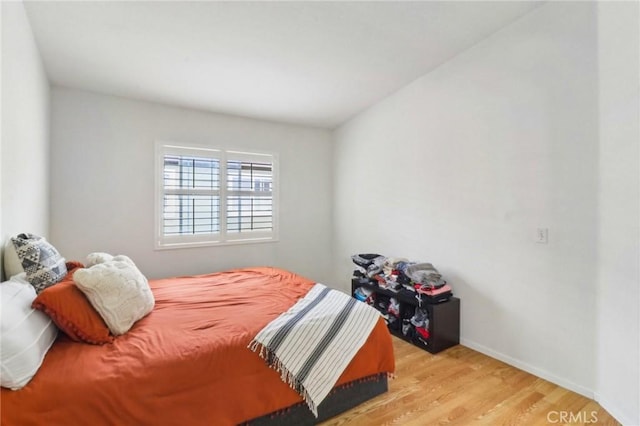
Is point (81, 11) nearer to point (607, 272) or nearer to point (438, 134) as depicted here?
point (438, 134)

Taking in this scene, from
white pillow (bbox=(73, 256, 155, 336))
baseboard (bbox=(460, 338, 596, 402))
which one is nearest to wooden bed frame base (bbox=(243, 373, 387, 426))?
white pillow (bbox=(73, 256, 155, 336))

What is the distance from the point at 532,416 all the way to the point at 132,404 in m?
2.15

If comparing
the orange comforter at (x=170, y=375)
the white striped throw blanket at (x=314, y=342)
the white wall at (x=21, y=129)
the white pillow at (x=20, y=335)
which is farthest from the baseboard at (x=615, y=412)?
the white wall at (x=21, y=129)

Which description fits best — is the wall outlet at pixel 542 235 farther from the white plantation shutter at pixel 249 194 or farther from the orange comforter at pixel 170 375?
the white plantation shutter at pixel 249 194

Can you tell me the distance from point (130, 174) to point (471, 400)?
3.60m

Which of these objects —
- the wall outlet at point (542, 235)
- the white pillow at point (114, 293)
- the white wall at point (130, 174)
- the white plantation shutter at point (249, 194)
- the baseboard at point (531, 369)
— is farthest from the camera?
the white plantation shutter at point (249, 194)

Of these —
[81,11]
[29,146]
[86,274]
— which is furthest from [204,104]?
[86,274]

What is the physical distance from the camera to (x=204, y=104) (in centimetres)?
339

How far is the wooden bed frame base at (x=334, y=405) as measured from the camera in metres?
1.62

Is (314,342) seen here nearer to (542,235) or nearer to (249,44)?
(542,235)

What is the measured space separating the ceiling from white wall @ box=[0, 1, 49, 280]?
0.25 metres

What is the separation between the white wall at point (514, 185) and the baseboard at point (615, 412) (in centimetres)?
7

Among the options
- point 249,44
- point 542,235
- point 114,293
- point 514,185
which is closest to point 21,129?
point 114,293

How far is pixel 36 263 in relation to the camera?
1598 mm
